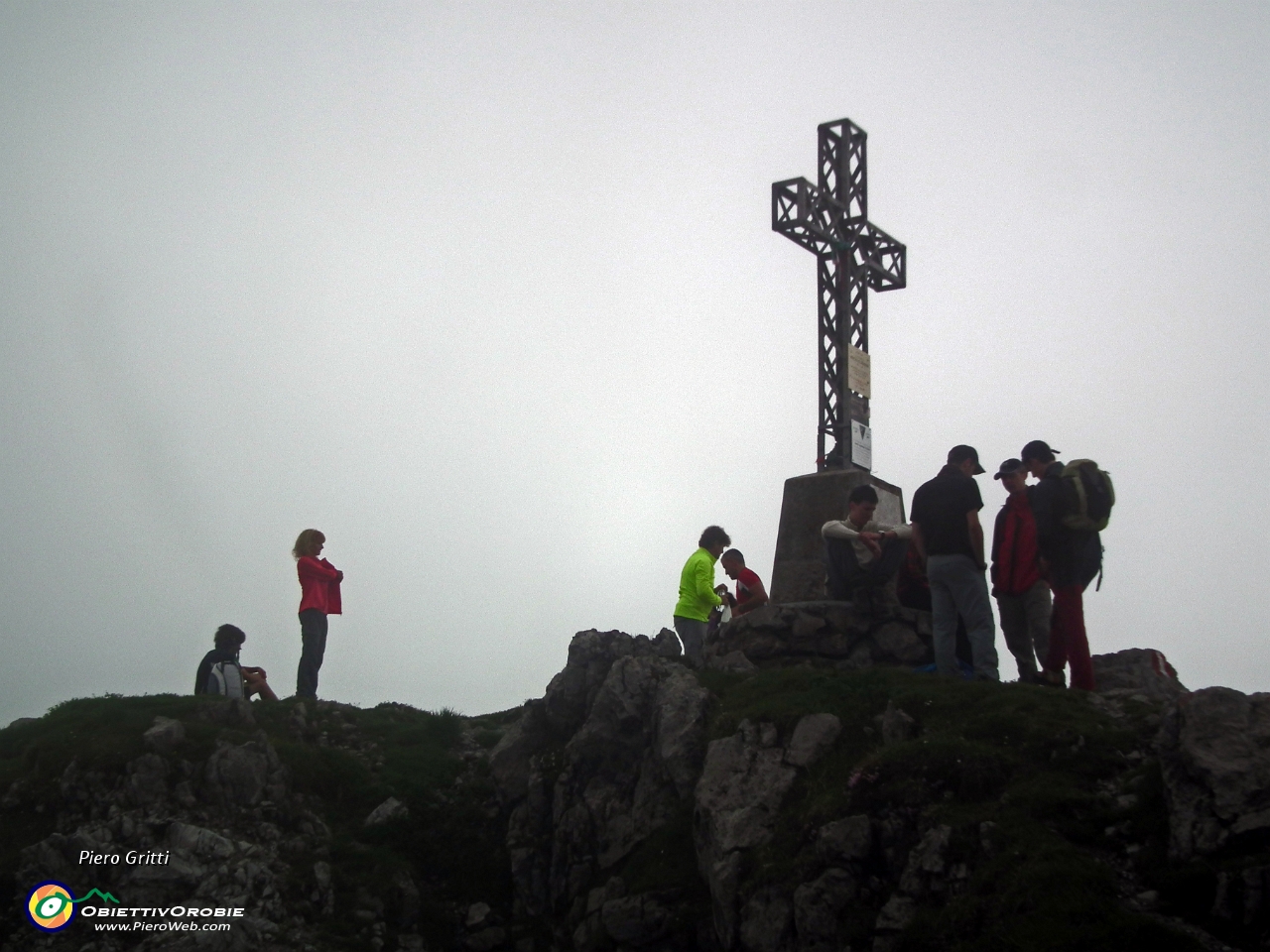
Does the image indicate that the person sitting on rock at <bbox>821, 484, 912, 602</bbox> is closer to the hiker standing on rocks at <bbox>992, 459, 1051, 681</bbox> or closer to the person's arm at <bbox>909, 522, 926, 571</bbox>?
the person's arm at <bbox>909, 522, 926, 571</bbox>

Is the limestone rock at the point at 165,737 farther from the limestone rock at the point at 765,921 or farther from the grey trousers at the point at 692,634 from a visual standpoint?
the limestone rock at the point at 765,921

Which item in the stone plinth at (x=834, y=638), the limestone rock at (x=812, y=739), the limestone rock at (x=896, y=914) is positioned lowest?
the limestone rock at (x=896, y=914)

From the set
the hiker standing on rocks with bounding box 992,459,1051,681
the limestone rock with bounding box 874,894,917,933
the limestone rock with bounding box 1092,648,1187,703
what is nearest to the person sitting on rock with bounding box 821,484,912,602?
the hiker standing on rocks with bounding box 992,459,1051,681

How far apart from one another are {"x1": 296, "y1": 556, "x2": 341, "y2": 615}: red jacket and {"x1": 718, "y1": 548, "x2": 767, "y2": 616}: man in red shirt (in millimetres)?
5188

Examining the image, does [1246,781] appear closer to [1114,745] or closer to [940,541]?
[1114,745]

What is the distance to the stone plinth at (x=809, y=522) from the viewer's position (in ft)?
53.5

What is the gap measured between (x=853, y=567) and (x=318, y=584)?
692 centimetres

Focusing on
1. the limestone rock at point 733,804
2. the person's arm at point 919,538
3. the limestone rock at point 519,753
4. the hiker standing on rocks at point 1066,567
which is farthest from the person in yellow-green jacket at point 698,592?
the hiker standing on rocks at point 1066,567

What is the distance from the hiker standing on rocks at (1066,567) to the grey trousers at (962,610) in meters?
0.69

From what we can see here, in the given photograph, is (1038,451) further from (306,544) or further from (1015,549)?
(306,544)

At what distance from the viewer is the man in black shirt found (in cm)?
1246

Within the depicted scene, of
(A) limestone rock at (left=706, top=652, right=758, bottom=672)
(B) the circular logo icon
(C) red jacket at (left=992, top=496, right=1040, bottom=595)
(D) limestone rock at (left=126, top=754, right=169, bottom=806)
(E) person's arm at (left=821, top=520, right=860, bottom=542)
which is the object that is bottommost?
(B) the circular logo icon

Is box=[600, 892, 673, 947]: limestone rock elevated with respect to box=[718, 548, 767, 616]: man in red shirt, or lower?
lower

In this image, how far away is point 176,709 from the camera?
46.1 feet
